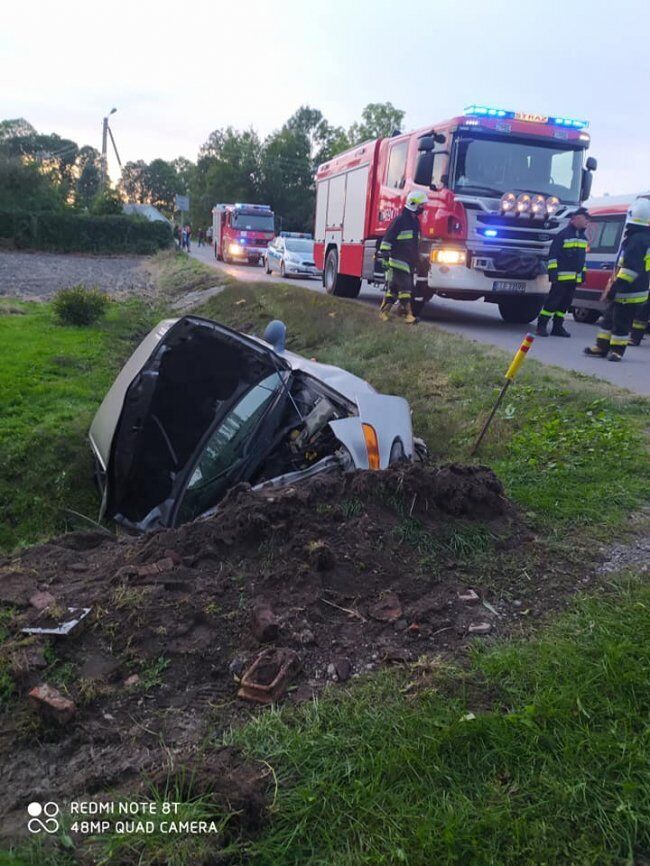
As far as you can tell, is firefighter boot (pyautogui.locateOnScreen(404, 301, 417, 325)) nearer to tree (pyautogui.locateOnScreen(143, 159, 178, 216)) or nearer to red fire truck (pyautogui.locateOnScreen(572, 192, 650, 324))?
red fire truck (pyautogui.locateOnScreen(572, 192, 650, 324))

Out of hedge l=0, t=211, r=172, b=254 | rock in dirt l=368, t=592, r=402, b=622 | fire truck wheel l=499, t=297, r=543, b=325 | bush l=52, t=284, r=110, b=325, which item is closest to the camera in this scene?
rock in dirt l=368, t=592, r=402, b=622

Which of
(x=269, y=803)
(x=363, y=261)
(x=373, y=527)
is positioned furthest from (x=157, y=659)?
(x=363, y=261)

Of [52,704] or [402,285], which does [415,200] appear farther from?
[52,704]

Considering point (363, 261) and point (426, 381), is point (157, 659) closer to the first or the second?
point (426, 381)

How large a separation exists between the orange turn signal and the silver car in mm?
10

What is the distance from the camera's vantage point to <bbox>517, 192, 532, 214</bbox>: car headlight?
34.5ft

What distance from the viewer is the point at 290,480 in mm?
4625

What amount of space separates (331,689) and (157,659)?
29.4 inches

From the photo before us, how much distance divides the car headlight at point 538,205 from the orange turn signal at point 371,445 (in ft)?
23.9

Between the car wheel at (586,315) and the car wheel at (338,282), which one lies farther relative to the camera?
the car wheel at (338,282)

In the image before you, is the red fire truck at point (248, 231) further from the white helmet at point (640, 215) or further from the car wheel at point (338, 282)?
the white helmet at point (640, 215)

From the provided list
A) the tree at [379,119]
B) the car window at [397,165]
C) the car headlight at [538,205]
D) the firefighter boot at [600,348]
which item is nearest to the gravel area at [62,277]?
the car window at [397,165]

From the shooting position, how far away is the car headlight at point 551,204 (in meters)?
10.7

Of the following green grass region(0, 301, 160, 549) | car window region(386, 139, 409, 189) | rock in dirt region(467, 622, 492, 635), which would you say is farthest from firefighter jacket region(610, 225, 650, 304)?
rock in dirt region(467, 622, 492, 635)
